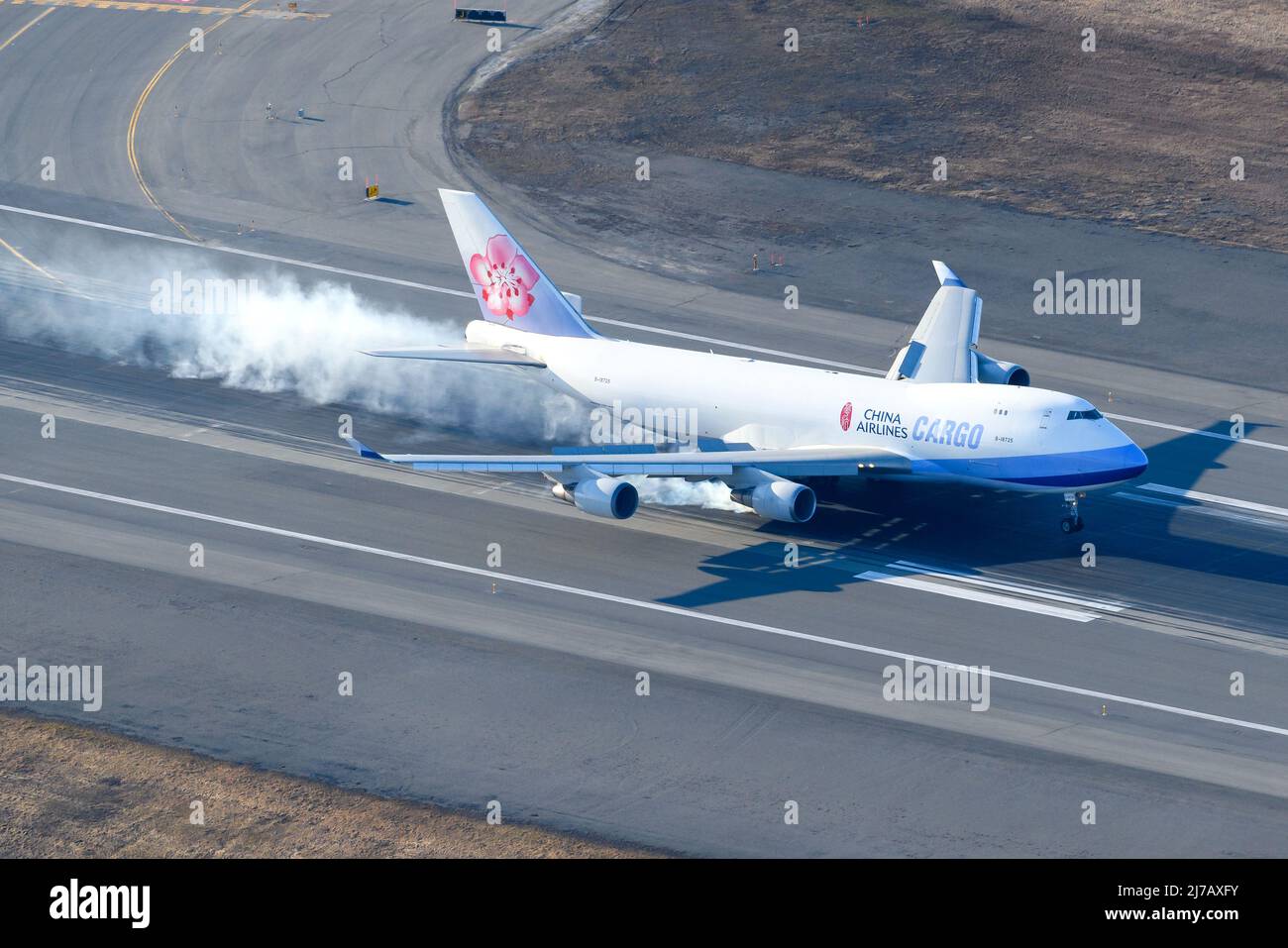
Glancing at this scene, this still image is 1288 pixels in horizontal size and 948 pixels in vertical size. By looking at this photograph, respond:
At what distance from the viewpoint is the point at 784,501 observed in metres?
53.2

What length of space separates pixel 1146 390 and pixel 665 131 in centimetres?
3253

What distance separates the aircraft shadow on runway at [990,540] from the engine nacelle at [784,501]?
58.1 inches

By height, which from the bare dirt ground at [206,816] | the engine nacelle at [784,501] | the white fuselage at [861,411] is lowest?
the bare dirt ground at [206,816]

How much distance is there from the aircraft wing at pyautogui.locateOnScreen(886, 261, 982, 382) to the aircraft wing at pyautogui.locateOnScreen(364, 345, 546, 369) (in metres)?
12.7

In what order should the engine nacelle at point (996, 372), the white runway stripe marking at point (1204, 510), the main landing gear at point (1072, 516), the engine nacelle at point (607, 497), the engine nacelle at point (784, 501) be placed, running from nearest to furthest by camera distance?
1. the engine nacelle at point (607, 497)
2. the engine nacelle at point (784, 501)
3. the main landing gear at point (1072, 516)
4. the white runway stripe marking at point (1204, 510)
5. the engine nacelle at point (996, 372)

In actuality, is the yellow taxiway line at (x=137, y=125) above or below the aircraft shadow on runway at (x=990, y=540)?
above

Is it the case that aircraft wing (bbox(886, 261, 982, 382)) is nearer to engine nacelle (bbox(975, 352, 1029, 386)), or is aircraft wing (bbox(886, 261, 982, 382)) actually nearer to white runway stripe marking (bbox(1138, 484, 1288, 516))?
engine nacelle (bbox(975, 352, 1029, 386))

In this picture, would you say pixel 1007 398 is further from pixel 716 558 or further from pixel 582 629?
pixel 582 629

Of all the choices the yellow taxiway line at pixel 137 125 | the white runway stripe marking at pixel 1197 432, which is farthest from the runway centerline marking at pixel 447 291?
the yellow taxiway line at pixel 137 125

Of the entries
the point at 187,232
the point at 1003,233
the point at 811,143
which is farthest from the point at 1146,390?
the point at 187,232

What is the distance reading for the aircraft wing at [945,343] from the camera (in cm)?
5872

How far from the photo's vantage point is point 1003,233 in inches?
3199

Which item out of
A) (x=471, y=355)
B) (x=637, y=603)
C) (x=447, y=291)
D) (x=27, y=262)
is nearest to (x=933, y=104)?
(x=447, y=291)

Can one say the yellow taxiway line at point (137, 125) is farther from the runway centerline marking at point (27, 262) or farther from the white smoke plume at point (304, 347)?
the white smoke plume at point (304, 347)
